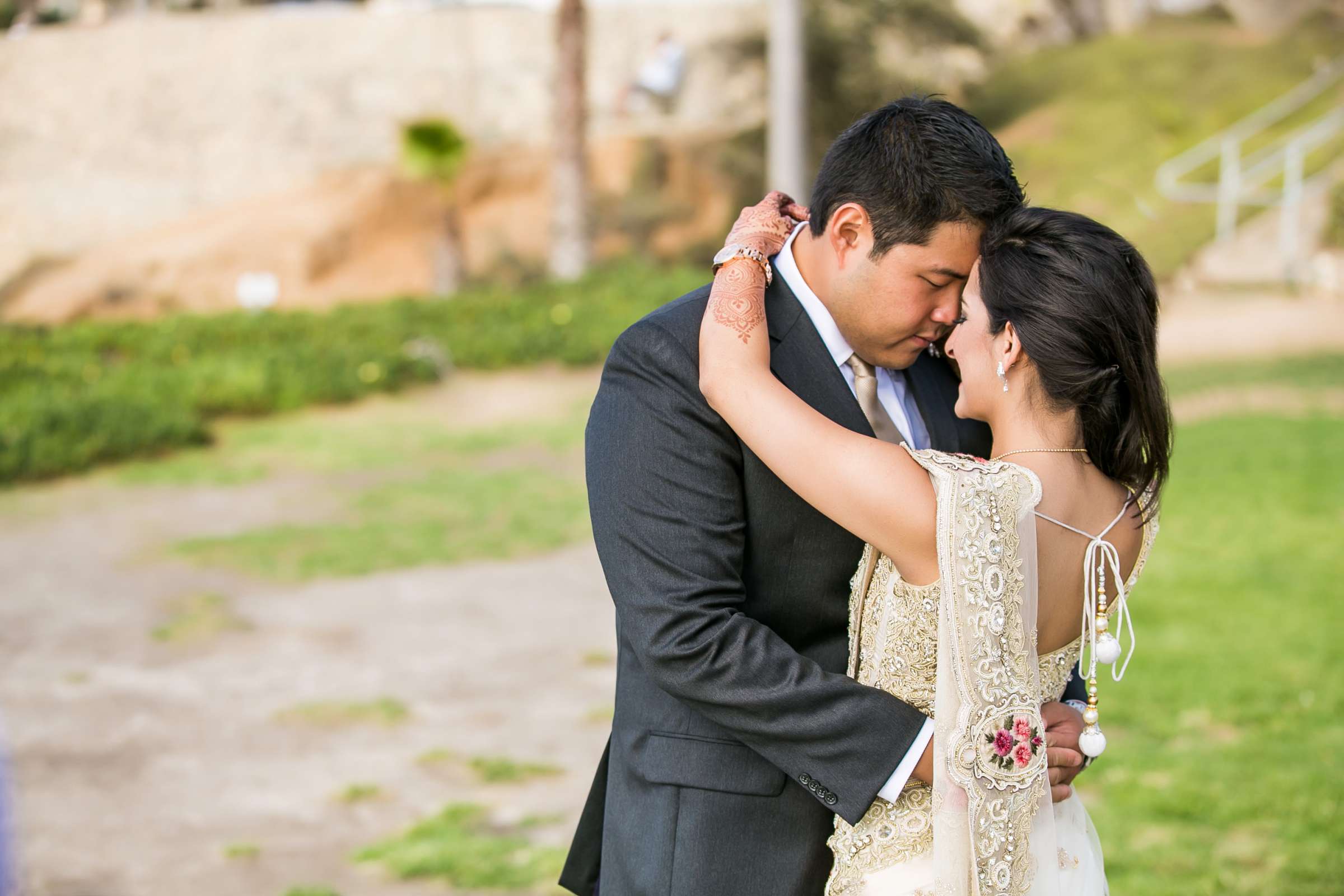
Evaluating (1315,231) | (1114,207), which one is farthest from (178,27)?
(1315,231)

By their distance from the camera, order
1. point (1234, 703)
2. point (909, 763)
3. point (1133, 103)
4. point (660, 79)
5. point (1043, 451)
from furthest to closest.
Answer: point (660, 79)
point (1133, 103)
point (1234, 703)
point (1043, 451)
point (909, 763)

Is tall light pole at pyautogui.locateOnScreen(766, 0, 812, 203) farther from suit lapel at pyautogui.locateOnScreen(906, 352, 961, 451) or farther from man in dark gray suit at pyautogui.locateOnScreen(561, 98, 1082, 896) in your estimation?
man in dark gray suit at pyautogui.locateOnScreen(561, 98, 1082, 896)

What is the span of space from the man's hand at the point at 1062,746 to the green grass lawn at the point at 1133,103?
1539cm

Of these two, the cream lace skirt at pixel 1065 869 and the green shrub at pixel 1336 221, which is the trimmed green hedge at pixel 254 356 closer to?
the green shrub at pixel 1336 221

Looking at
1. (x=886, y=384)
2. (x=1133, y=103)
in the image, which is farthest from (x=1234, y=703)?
(x=1133, y=103)

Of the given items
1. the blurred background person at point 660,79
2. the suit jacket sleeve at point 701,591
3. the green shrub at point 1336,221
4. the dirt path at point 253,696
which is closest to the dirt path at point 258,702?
the dirt path at point 253,696

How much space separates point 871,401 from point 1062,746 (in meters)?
0.74

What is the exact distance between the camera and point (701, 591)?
80.5 inches

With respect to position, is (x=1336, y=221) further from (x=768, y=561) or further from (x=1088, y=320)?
(x=768, y=561)

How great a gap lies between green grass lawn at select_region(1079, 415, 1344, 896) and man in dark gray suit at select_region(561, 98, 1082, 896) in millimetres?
2619

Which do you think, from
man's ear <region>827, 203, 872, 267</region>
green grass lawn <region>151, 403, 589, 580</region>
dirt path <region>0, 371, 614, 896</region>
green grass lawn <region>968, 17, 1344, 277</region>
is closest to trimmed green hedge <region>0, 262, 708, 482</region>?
green grass lawn <region>151, 403, 589, 580</region>

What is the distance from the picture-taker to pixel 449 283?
1725 cm

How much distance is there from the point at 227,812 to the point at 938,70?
18350 mm

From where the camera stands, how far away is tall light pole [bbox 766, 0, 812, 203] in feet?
45.8
